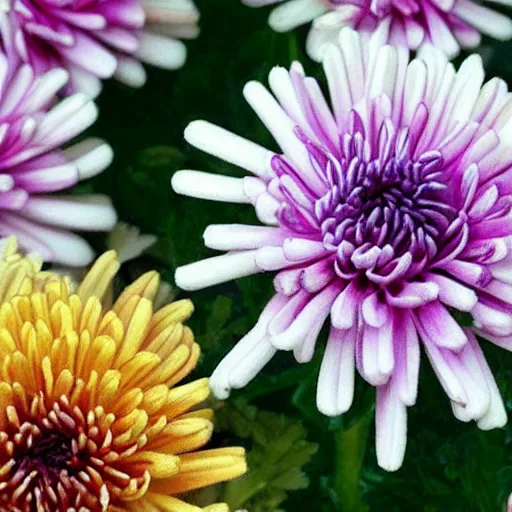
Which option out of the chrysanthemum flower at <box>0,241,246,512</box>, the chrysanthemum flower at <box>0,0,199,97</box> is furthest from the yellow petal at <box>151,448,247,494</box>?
the chrysanthemum flower at <box>0,0,199,97</box>

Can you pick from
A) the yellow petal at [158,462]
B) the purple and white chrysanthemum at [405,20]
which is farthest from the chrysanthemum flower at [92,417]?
the purple and white chrysanthemum at [405,20]

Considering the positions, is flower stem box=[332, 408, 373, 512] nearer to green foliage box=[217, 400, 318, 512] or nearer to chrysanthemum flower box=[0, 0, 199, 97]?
green foliage box=[217, 400, 318, 512]

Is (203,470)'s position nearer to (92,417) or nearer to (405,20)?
(92,417)

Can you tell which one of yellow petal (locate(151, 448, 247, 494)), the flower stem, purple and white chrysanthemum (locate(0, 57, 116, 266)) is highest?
purple and white chrysanthemum (locate(0, 57, 116, 266))

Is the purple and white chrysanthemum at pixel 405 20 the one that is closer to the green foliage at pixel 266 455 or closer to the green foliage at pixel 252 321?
the green foliage at pixel 252 321

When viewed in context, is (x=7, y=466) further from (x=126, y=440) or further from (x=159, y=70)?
(x=159, y=70)
